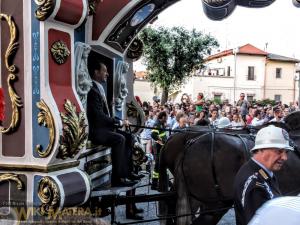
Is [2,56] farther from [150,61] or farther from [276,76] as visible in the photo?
[276,76]

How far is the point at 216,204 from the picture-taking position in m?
4.78

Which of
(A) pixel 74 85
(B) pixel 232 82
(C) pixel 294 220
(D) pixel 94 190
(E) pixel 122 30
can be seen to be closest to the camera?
(C) pixel 294 220

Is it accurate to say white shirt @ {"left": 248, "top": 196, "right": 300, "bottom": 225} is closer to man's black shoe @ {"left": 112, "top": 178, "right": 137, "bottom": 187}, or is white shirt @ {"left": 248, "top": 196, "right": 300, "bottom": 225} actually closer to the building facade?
man's black shoe @ {"left": 112, "top": 178, "right": 137, "bottom": 187}

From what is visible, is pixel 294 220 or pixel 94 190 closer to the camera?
pixel 294 220

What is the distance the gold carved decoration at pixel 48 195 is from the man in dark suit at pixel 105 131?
110 cm

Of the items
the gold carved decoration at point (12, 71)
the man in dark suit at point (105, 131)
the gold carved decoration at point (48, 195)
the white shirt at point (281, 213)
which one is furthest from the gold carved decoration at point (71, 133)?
the white shirt at point (281, 213)

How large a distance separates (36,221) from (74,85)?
3.66 ft

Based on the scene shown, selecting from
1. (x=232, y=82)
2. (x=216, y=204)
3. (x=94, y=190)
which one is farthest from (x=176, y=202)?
(x=232, y=82)

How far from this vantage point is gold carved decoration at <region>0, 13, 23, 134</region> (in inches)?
131

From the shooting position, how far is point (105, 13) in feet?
13.9

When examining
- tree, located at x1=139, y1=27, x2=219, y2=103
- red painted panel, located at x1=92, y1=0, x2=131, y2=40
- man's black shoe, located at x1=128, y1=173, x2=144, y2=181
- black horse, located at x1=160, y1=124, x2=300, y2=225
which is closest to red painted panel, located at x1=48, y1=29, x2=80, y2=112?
red painted panel, located at x1=92, y1=0, x2=131, y2=40

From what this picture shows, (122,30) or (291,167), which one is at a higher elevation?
(122,30)

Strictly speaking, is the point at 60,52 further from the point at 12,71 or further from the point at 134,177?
the point at 134,177

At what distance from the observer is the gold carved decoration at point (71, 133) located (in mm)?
3342
